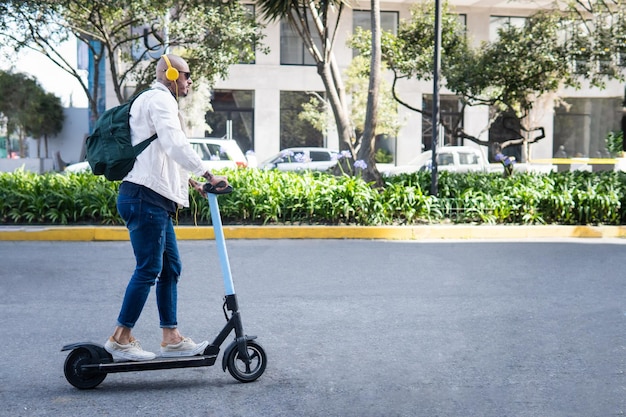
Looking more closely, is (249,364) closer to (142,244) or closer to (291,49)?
(142,244)

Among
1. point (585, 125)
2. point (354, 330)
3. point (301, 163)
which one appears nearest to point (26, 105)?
point (301, 163)

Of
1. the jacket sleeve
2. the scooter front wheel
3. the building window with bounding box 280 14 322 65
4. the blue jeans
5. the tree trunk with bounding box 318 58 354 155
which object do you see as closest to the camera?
the jacket sleeve

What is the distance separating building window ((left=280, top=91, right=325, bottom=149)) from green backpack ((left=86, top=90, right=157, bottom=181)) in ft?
95.9

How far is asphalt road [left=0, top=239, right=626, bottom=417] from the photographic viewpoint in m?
3.95

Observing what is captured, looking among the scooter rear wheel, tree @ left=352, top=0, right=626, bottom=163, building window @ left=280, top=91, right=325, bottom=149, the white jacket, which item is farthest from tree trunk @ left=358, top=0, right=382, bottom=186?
building window @ left=280, top=91, right=325, bottom=149

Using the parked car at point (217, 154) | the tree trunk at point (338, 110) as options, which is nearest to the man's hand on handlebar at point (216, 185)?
the tree trunk at point (338, 110)

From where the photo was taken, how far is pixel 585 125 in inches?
1435

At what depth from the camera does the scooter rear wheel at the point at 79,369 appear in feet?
13.2

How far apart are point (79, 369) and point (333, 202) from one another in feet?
25.9

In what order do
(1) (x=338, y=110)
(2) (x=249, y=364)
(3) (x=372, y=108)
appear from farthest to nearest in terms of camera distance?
1. (1) (x=338, y=110)
2. (3) (x=372, y=108)
3. (2) (x=249, y=364)

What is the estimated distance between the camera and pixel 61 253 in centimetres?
948

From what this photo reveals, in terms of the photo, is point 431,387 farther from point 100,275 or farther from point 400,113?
point 400,113

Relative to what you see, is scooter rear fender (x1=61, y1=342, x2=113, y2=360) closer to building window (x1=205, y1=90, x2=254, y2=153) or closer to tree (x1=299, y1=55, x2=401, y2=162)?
tree (x1=299, y1=55, x2=401, y2=162)

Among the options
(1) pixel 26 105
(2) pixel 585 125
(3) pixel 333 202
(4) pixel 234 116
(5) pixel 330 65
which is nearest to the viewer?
(3) pixel 333 202
